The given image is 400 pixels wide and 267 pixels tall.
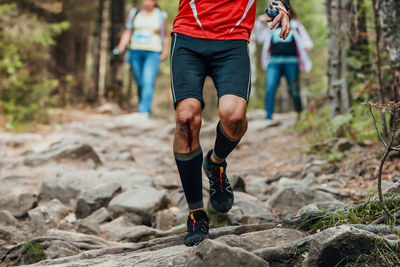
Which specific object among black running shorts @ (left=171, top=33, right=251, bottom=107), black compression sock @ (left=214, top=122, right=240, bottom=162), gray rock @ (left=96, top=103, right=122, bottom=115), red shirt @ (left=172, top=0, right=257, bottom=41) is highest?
red shirt @ (left=172, top=0, right=257, bottom=41)

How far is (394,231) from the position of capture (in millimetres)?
2490

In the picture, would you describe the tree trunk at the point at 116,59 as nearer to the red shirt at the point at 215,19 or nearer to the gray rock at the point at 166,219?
the gray rock at the point at 166,219

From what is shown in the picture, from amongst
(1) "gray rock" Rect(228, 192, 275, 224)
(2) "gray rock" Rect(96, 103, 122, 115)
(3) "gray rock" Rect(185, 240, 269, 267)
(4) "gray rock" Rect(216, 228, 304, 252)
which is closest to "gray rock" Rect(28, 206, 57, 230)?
(1) "gray rock" Rect(228, 192, 275, 224)

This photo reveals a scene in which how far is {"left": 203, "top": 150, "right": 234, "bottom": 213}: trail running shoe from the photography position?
3188 millimetres

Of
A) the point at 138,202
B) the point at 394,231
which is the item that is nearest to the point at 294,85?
the point at 138,202

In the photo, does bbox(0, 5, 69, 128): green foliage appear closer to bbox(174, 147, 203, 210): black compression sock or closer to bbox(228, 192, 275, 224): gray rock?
bbox(228, 192, 275, 224): gray rock

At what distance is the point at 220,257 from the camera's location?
→ 2.23 metres

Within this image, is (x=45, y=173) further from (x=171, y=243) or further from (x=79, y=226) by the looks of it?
(x=171, y=243)

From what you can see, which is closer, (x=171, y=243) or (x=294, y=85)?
(x=171, y=243)

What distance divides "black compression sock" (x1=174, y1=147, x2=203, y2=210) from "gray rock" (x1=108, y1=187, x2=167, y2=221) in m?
1.68

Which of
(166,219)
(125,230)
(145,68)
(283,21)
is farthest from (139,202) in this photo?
(145,68)

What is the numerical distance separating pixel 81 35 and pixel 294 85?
15.1 metres

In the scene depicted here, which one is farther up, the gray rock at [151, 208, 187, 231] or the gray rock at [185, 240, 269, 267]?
the gray rock at [185, 240, 269, 267]

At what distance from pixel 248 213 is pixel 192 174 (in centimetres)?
120
